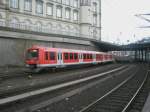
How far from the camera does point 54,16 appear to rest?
67188 mm

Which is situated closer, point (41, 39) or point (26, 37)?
point (26, 37)

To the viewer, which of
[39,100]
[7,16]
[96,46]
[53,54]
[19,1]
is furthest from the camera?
[96,46]

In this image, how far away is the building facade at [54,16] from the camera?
5162 cm

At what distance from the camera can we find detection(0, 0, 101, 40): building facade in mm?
51625

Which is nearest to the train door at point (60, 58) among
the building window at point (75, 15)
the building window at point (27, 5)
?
the building window at point (27, 5)

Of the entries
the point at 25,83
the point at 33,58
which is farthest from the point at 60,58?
the point at 25,83

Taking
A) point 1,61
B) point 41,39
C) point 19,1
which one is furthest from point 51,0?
point 1,61

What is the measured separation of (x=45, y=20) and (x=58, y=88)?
48.8 m

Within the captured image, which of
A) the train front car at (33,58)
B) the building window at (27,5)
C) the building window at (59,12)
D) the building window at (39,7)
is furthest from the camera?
the building window at (59,12)

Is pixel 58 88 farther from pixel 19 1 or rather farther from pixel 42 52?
pixel 19 1

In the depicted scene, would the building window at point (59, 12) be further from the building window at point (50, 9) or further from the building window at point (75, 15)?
the building window at point (75, 15)

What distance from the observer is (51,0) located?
66.0 metres

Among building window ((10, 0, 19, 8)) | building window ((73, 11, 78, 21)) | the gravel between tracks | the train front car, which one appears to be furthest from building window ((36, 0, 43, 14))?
the gravel between tracks

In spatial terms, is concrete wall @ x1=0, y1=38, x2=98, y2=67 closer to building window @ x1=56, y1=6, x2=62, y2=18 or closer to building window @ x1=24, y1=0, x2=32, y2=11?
building window @ x1=24, y1=0, x2=32, y2=11
